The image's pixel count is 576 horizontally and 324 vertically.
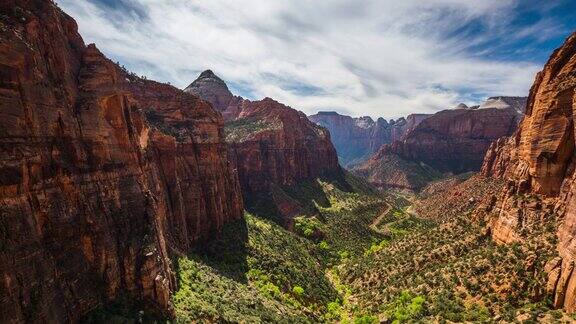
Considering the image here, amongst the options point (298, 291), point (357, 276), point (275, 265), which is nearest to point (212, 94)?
point (275, 265)

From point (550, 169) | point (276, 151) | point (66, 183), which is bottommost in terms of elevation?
point (550, 169)

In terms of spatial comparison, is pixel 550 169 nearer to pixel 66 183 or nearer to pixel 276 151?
pixel 66 183

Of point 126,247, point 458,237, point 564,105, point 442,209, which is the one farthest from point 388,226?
point 126,247

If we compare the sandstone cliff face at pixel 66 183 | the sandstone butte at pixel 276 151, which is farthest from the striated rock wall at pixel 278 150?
the sandstone cliff face at pixel 66 183

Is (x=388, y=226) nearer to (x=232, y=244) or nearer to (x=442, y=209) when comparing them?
(x=442, y=209)

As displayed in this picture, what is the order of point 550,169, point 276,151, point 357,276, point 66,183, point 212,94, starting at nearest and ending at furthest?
point 66,183, point 550,169, point 357,276, point 276,151, point 212,94

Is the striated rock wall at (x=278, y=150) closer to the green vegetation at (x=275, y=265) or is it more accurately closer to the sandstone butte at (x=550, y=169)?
the green vegetation at (x=275, y=265)

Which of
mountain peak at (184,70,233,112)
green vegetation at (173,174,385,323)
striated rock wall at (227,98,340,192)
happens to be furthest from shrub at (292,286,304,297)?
mountain peak at (184,70,233,112)
